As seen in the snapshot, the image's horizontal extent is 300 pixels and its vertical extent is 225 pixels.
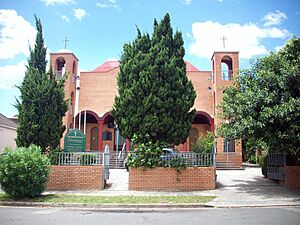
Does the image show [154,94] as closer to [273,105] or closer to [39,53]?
[273,105]

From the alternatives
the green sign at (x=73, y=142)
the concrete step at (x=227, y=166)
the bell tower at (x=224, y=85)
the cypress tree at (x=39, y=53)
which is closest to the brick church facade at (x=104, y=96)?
the bell tower at (x=224, y=85)

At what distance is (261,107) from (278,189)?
4.09 m

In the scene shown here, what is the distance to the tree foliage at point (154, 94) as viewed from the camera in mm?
14250

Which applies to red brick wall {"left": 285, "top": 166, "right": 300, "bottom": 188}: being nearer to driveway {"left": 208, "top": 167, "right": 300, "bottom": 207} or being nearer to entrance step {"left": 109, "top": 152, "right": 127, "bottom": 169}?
driveway {"left": 208, "top": 167, "right": 300, "bottom": 207}

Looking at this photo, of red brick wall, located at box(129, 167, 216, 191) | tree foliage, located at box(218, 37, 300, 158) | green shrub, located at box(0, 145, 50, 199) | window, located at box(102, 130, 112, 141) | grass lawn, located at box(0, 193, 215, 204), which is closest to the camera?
grass lawn, located at box(0, 193, 215, 204)

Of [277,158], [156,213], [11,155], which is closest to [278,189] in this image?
[277,158]

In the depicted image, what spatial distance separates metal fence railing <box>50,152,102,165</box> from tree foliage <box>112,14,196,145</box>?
186 cm

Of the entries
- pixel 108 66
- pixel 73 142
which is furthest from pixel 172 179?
pixel 108 66

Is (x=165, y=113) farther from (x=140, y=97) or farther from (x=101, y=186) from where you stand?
(x=101, y=186)

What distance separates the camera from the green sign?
14234 millimetres

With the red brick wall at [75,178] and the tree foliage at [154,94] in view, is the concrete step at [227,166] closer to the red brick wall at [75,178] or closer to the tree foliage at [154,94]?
the tree foliage at [154,94]

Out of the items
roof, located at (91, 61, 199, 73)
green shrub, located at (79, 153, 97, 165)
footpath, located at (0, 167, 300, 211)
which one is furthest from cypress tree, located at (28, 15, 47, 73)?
roof, located at (91, 61, 199, 73)

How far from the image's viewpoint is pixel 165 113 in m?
14.3

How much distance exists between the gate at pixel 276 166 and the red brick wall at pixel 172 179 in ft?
11.6
